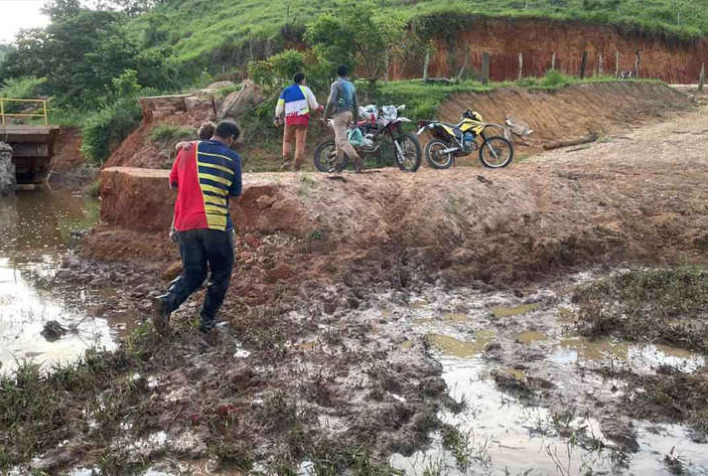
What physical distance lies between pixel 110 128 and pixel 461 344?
17.1 meters

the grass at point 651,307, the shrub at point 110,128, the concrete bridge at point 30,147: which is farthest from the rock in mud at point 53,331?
the concrete bridge at point 30,147

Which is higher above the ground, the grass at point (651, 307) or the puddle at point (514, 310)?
the grass at point (651, 307)

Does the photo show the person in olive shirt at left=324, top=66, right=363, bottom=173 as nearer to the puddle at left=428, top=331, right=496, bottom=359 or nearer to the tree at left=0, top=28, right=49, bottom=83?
the puddle at left=428, top=331, right=496, bottom=359

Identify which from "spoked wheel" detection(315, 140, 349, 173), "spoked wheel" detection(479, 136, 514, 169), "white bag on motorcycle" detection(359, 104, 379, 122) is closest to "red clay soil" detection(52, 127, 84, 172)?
"spoked wheel" detection(315, 140, 349, 173)

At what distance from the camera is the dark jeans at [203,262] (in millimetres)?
5840

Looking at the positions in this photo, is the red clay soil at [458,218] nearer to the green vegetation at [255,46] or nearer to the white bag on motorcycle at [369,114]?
the white bag on motorcycle at [369,114]

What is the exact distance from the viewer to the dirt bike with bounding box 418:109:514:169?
11.2 metres

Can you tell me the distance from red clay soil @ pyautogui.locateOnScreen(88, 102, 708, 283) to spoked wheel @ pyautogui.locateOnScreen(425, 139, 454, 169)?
908 millimetres

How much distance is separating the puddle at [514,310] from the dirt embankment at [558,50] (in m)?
20.7

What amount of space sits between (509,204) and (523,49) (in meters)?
23.7

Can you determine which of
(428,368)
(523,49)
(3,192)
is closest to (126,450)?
(428,368)

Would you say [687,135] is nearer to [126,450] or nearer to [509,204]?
[509,204]

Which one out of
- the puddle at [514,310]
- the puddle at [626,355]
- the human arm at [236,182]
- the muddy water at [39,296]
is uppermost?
the human arm at [236,182]

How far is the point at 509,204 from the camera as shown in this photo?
9125mm
